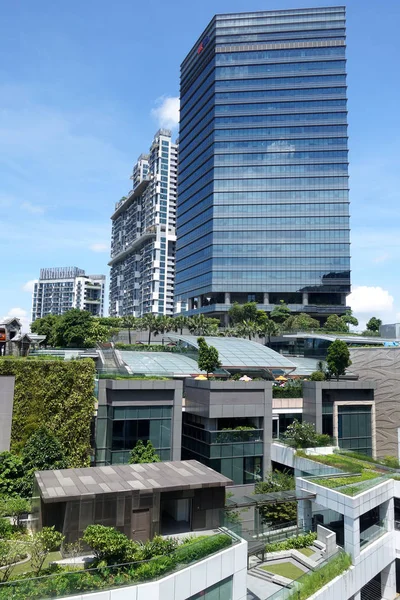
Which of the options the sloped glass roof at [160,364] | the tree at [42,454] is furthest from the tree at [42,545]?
the sloped glass roof at [160,364]

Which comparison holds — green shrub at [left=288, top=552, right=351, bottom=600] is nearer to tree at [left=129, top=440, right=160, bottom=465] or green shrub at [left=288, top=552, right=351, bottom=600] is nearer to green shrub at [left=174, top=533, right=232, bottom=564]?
green shrub at [left=174, top=533, right=232, bottom=564]

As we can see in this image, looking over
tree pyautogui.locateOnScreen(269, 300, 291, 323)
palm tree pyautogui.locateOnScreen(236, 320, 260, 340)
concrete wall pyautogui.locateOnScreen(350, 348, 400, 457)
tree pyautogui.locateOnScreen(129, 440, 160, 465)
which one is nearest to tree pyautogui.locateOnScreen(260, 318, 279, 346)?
palm tree pyautogui.locateOnScreen(236, 320, 260, 340)

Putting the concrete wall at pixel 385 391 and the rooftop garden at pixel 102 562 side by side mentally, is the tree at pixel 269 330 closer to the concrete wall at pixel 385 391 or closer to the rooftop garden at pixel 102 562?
the concrete wall at pixel 385 391

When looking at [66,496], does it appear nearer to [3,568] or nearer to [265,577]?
Answer: [3,568]

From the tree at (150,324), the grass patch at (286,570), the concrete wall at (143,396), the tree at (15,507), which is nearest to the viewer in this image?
the tree at (15,507)

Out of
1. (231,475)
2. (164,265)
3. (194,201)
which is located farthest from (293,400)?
(164,265)

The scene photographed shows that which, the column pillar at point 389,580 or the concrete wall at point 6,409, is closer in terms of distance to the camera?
the concrete wall at point 6,409

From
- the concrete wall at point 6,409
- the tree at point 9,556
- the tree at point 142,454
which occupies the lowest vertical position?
the tree at point 9,556
